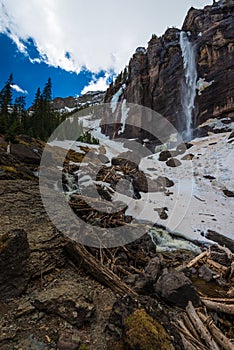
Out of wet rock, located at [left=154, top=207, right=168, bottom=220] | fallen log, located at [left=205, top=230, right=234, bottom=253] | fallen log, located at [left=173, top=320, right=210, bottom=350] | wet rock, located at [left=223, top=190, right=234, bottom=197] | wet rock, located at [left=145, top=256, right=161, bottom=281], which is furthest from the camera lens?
wet rock, located at [left=223, top=190, right=234, bottom=197]

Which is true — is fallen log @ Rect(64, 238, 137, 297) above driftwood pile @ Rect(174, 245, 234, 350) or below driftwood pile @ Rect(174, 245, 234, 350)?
above

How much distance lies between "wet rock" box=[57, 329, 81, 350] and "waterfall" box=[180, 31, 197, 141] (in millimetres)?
38312

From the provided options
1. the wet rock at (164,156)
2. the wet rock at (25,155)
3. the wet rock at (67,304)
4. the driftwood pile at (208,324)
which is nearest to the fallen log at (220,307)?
the driftwood pile at (208,324)

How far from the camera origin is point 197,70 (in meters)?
38.9

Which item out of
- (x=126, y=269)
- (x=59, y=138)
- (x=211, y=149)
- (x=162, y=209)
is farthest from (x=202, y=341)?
(x=59, y=138)

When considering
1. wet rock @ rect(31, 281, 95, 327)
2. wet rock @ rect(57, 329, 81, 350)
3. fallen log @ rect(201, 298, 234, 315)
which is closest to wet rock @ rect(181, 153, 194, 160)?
fallen log @ rect(201, 298, 234, 315)

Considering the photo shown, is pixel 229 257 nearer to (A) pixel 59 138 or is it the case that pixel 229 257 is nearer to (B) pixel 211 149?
(B) pixel 211 149

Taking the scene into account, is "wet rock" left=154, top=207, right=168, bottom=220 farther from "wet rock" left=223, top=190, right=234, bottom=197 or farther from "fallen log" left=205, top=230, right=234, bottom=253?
"wet rock" left=223, top=190, right=234, bottom=197

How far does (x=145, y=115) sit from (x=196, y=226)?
41.7 meters

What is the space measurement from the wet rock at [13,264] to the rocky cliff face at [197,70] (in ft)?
126

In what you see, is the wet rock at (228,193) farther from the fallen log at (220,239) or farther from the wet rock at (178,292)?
the wet rock at (178,292)

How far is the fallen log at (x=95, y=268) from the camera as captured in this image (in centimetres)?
430

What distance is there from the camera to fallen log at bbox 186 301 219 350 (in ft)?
10.8

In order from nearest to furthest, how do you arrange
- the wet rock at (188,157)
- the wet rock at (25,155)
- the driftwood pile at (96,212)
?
the driftwood pile at (96,212) → the wet rock at (25,155) → the wet rock at (188,157)
